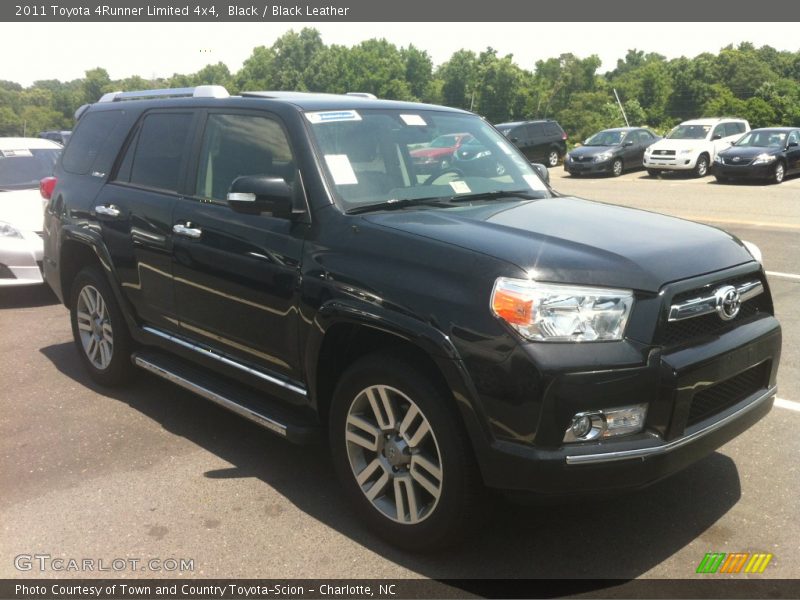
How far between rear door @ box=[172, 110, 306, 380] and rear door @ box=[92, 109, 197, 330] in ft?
0.51

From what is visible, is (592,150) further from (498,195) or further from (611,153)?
(498,195)

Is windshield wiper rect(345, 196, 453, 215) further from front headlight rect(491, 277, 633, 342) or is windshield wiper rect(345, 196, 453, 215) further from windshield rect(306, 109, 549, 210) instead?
front headlight rect(491, 277, 633, 342)

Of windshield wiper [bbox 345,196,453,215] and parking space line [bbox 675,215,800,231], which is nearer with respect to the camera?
windshield wiper [bbox 345,196,453,215]

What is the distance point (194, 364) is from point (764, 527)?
3.10 meters

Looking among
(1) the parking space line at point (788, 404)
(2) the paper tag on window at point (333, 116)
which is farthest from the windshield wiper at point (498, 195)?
(1) the parking space line at point (788, 404)

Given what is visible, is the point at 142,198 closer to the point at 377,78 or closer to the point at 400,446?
the point at 400,446

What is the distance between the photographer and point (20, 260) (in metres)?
8.03

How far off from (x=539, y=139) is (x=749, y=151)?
30.3 feet

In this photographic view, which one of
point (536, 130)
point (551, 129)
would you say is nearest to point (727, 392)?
point (536, 130)

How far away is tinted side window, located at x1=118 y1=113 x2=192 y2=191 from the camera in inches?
185

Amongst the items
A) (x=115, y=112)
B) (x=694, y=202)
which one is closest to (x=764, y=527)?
(x=115, y=112)

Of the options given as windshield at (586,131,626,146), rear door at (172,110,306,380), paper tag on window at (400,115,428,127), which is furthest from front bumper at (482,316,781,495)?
windshield at (586,131,626,146)

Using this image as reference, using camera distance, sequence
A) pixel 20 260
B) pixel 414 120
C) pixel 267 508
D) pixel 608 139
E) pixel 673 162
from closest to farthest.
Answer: pixel 267 508 → pixel 414 120 → pixel 20 260 → pixel 673 162 → pixel 608 139

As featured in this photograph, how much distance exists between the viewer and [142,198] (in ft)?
15.8
